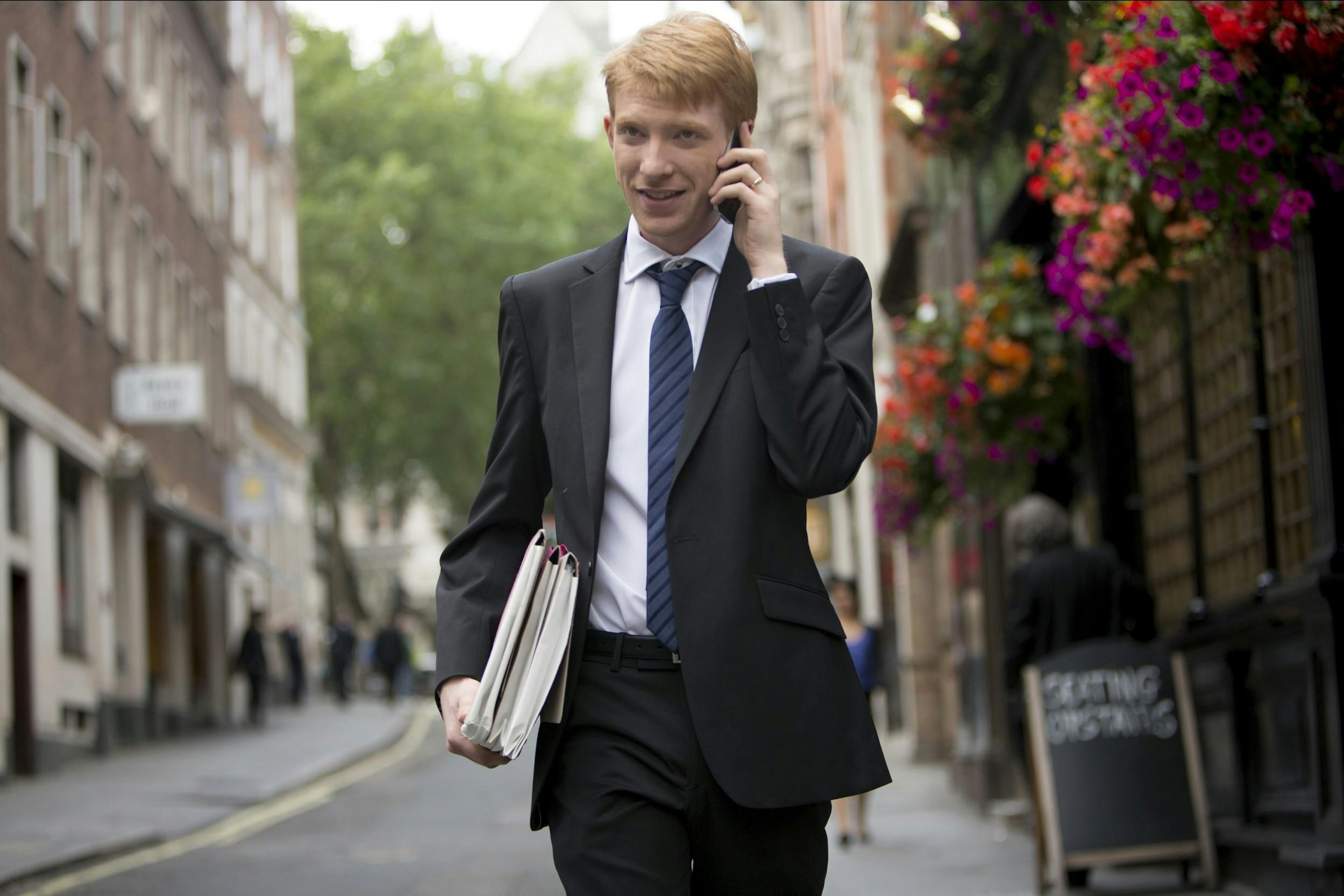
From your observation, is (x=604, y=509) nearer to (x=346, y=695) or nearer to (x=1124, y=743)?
(x=1124, y=743)

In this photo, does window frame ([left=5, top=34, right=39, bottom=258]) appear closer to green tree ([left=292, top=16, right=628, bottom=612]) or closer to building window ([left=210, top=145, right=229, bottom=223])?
building window ([left=210, top=145, right=229, bottom=223])

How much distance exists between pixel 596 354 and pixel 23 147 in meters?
18.9

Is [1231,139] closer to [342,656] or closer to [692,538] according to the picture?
[692,538]

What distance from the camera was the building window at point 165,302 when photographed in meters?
31.1

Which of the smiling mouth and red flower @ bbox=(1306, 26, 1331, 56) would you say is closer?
the smiling mouth

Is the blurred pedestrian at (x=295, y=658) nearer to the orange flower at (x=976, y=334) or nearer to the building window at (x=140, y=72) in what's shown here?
the building window at (x=140, y=72)

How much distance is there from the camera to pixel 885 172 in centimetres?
2538

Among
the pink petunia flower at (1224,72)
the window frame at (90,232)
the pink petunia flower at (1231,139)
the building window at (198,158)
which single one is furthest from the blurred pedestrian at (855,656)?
the building window at (198,158)

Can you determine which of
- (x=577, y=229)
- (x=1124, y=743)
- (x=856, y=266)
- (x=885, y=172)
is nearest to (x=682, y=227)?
(x=856, y=266)

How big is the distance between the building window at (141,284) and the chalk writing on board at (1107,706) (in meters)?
21.0

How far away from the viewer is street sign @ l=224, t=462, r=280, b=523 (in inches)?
1300

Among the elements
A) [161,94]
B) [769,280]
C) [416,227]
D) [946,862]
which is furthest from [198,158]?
[769,280]

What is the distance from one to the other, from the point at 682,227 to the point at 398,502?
184ft

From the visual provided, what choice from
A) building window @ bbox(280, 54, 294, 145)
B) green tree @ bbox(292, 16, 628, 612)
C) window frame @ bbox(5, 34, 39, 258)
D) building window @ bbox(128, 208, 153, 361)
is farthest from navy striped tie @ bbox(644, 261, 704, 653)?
green tree @ bbox(292, 16, 628, 612)
